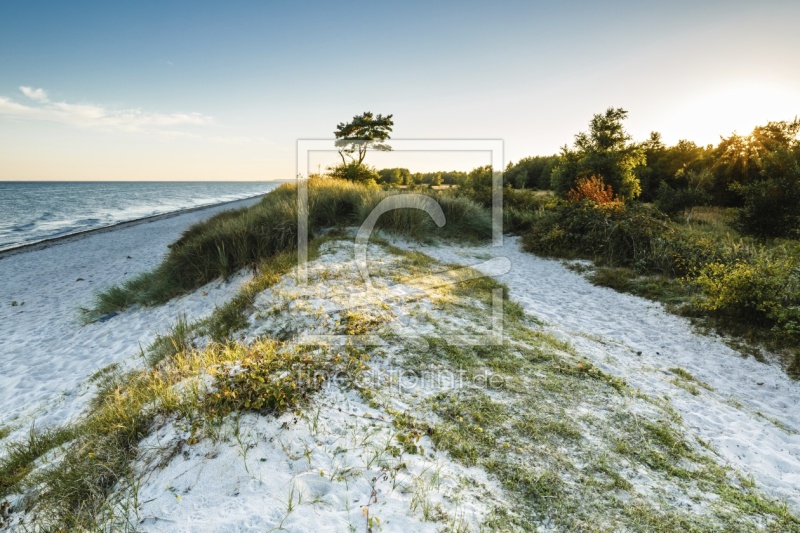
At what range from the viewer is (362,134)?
3678cm

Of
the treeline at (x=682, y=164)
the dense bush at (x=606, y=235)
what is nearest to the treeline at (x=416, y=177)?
the treeline at (x=682, y=164)

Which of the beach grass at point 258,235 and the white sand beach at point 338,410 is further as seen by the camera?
the beach grass at point 258,235

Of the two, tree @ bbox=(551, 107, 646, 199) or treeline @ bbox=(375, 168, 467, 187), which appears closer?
tree @ bbox=(551, 107, 646, 199)

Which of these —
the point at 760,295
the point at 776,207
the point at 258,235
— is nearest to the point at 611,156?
the point at 776,207

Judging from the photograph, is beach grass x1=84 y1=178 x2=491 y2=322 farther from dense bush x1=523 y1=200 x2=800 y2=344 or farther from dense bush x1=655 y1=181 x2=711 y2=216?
dense bush x1=655 y1=181 x2=711 y2=216

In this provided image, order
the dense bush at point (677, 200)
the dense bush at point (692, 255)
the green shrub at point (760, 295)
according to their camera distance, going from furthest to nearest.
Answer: the dense bush at point (677, 200), the dense bush at point (692, 255), the green shrub at point (760, 295)

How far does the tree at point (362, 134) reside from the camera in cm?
3656

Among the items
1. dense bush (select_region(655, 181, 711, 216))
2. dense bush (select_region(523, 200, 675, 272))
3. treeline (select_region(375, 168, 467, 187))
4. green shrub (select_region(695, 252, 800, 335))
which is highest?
treeline (select_region(375, 168, 467, 187))

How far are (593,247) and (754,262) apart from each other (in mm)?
4701

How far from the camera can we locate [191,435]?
3.19 metres

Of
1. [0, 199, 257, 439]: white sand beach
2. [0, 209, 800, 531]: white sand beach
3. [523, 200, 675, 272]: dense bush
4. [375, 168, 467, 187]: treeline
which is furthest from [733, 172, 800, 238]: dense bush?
[375, 168, 467, 187]: treeline

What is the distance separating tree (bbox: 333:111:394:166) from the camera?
36.6 m

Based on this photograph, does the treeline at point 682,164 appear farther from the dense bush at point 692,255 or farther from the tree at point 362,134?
the tree at point 362,134

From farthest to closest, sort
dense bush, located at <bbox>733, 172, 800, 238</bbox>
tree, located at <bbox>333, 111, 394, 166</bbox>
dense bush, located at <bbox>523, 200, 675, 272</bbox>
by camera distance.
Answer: tree, located at <bbox>333, 111, 394, 166</bbox>
dense bush, located at <bbox>733, 172, 800, 238</bbox>
dense bush, located at <bbox>523, 200, 675, 272</bbox>
